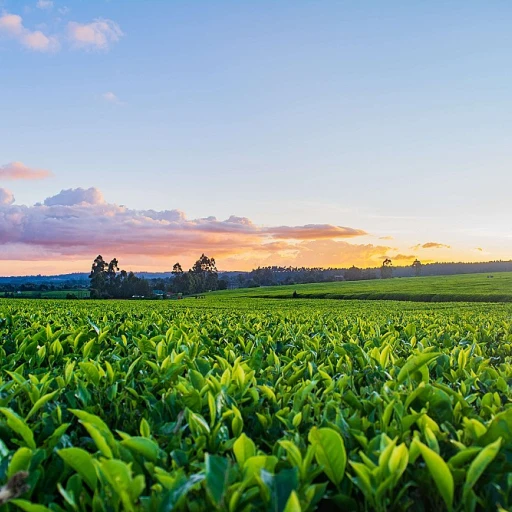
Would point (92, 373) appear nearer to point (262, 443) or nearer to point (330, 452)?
point (262, 443)

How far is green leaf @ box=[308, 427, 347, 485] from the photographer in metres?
1.68

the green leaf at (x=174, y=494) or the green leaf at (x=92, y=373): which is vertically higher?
the green leaf at (x=92, y=373)

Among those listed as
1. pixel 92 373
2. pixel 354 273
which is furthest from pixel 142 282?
pixel 92 373

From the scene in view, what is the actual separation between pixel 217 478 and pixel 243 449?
22 centimetres

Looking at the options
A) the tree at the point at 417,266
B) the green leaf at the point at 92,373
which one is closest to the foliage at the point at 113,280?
the tree at the point at 417,266

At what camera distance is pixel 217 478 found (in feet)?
4.94

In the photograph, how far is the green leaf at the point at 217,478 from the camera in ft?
4.86

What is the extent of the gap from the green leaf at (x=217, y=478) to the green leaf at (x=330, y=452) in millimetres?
329

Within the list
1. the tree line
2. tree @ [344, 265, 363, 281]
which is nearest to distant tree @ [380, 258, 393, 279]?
tree @ [344, 265, 363, 281]

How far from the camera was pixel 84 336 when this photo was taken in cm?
525

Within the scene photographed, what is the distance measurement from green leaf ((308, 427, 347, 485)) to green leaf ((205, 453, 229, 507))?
33 centimetres

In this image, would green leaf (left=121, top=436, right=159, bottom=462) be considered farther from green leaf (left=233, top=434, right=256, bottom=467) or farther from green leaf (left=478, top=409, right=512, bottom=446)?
green leaf (left=478, top=409, right=512, bottom=446)

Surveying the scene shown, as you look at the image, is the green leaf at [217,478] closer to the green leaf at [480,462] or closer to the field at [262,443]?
the field at [262,443]

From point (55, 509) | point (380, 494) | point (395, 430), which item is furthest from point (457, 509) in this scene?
point (55, 509)
